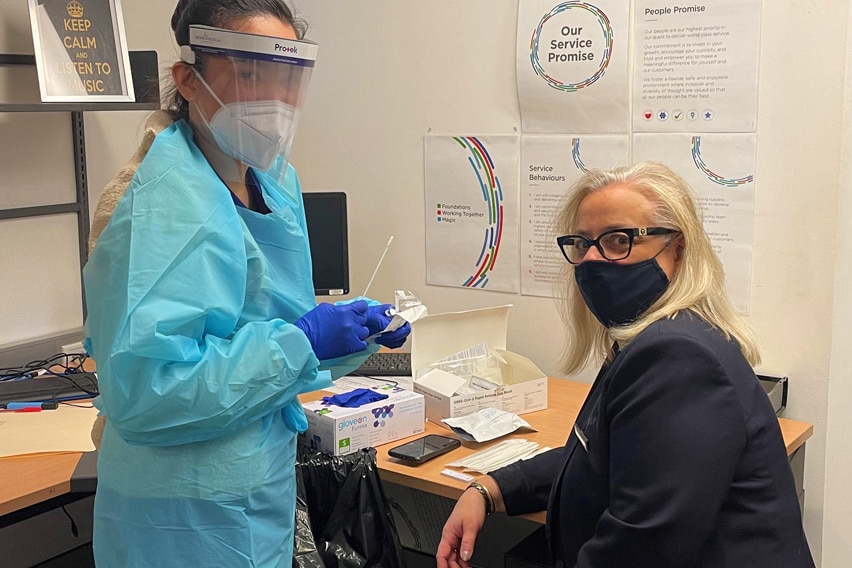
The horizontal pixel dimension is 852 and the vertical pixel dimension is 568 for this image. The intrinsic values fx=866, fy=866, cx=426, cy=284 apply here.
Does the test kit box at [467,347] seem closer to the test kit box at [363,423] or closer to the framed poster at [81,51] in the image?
the test kit box at [363,423]

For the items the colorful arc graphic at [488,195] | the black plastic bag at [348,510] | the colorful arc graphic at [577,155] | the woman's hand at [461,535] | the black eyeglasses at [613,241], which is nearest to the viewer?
the black eyeglasses at [613,241]

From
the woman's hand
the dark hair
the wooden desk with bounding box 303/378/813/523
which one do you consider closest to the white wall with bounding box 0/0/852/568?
the wooden desk with bounding box 303/378/813/523

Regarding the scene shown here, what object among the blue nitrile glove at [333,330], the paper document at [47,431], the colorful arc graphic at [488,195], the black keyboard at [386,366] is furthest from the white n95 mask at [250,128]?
the colorful arc graphic at [488,195]

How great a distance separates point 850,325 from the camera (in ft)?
6.74

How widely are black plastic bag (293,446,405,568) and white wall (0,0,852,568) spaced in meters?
0.86

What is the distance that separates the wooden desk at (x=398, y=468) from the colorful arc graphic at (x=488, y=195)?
22.3 inches

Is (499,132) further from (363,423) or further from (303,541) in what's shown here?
(303,541)

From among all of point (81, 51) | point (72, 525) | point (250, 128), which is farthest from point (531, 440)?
point (81, 51)

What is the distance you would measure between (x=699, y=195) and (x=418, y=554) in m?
1.43

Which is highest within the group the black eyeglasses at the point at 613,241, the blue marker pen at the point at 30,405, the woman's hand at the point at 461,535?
the black eyeglasses at the point at 613,241

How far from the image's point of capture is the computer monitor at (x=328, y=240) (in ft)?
8.55

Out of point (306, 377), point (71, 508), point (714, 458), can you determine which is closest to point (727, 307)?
point (714, 458)

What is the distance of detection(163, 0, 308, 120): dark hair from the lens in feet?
4.31

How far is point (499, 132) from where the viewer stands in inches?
100
